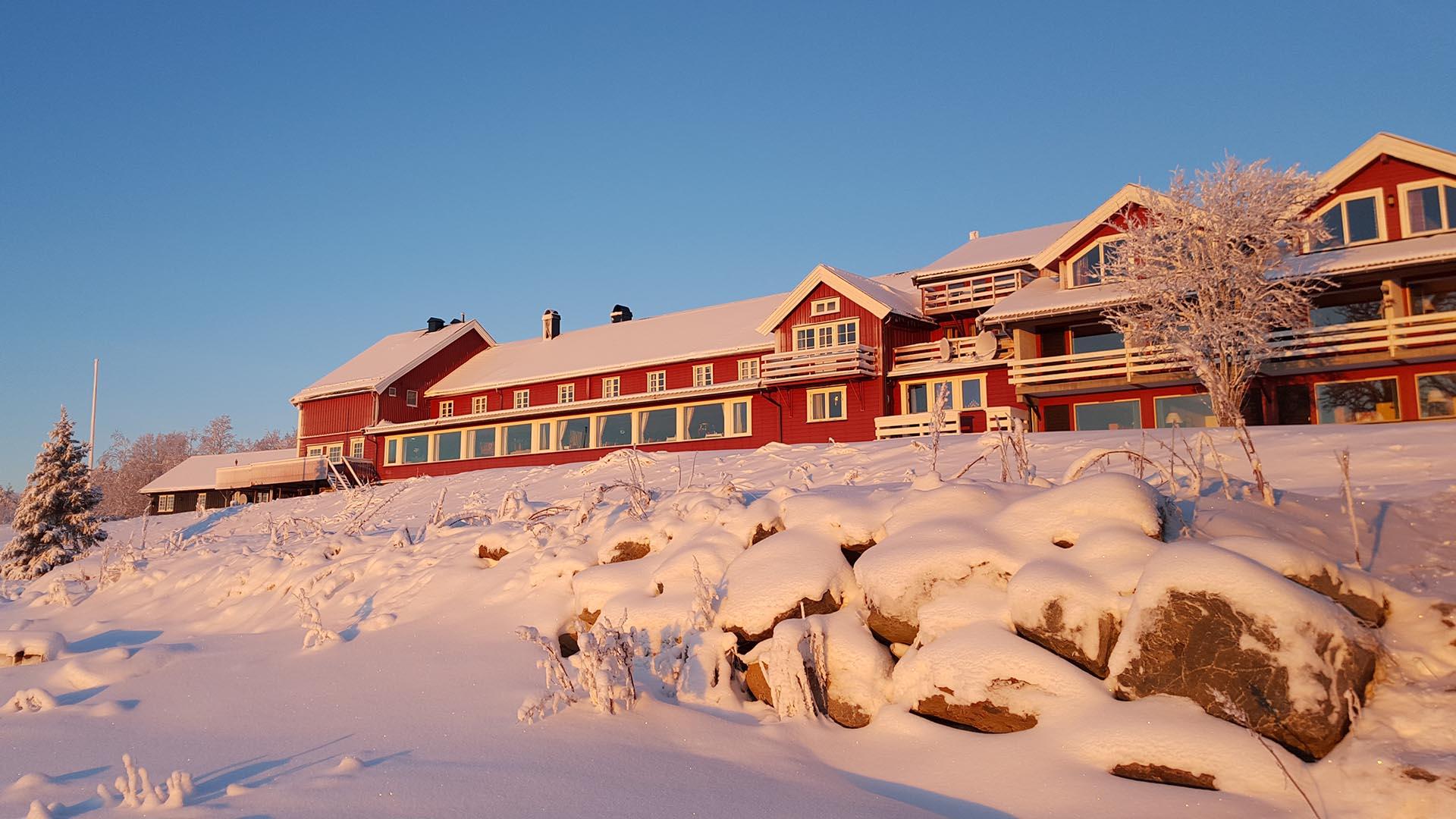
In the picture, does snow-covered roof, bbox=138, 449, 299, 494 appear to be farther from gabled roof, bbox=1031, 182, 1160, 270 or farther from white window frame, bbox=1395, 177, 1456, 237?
white window frame, bbox=1395, 177, 1456, 237

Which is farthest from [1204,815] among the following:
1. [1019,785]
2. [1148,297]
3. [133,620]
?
[1148,297]

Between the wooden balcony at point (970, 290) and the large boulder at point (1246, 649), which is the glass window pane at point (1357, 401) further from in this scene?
the large boulder at point (1246, 649)

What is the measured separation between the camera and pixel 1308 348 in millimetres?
24031

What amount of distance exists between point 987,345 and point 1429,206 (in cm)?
1207

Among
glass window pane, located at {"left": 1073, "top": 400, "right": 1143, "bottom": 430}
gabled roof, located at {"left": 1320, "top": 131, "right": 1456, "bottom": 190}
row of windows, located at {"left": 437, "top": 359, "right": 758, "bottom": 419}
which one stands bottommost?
glass window pane, located at {"left": 1073, "top": 400, "right": 1143, "bottom": 430}

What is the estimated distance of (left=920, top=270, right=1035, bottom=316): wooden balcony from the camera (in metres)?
31.3

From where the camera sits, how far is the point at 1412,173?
24297 millimetres

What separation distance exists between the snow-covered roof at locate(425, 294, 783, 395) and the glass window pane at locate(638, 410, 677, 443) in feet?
7.36

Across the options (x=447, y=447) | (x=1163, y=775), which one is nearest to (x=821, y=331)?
(x=447, y=447)

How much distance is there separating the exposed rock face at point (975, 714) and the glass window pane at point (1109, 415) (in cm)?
2332

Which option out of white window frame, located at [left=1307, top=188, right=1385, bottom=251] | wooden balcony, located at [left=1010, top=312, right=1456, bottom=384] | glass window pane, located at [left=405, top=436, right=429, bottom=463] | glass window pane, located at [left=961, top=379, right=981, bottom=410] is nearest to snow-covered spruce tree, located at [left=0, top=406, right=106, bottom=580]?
glass window pane, located at [left=405, top=436, right=429, bottom=463]

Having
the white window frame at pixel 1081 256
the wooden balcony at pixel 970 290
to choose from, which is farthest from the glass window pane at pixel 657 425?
the white window frame at pixel 1081 256

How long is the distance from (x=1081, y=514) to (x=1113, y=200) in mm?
24770

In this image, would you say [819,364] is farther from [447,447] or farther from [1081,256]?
[447,447]
